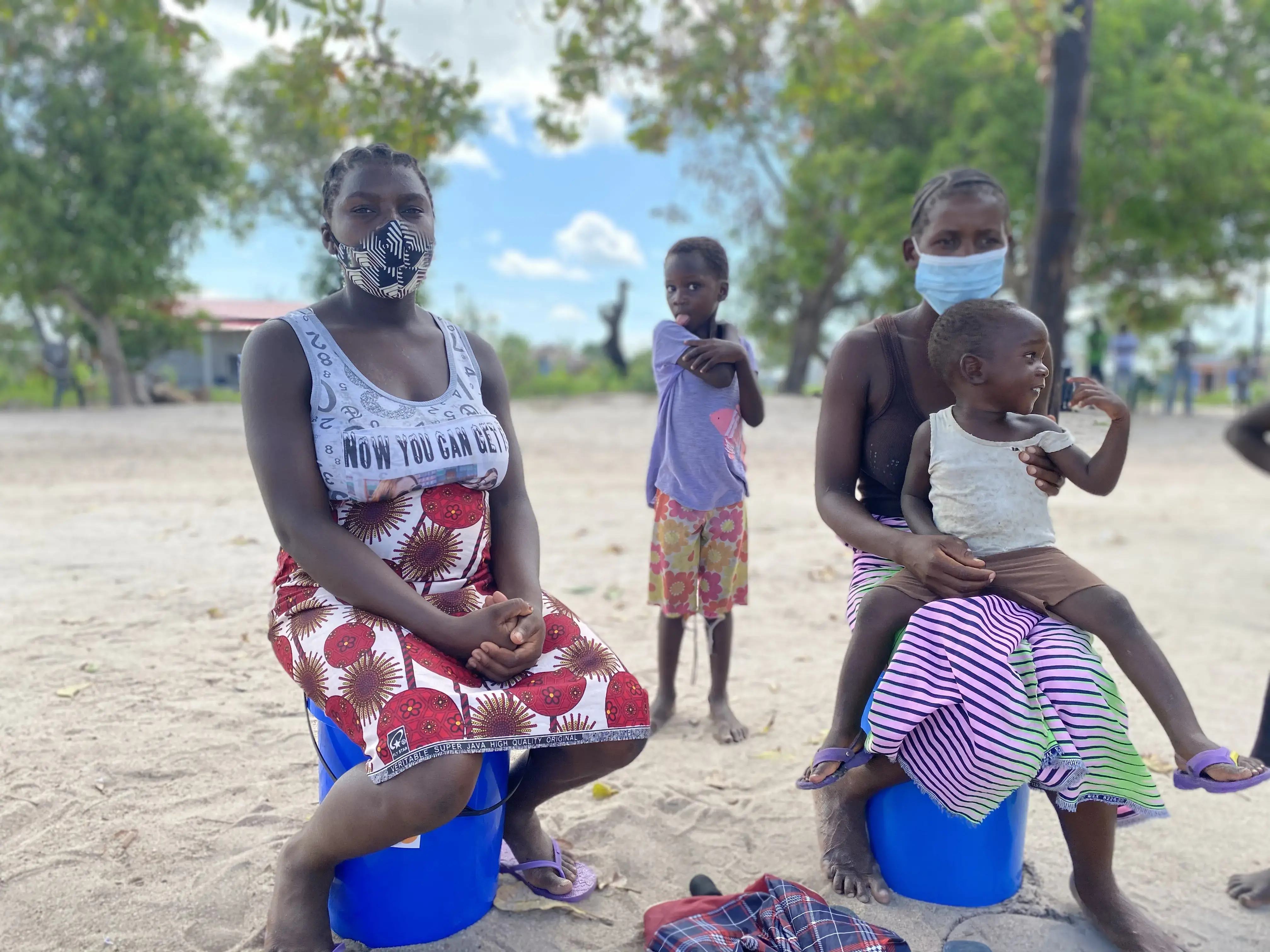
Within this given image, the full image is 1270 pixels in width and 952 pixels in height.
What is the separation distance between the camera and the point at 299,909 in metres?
2.10

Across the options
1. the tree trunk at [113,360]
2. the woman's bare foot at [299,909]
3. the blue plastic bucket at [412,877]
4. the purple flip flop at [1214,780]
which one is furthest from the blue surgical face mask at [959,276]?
the tree trunk at [113,360]

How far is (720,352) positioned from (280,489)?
1.82 meters

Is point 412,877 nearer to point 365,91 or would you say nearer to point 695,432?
point 695,432

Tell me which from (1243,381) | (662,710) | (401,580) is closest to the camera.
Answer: (401,580)

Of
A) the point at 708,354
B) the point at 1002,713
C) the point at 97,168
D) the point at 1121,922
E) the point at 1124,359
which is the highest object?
the point at 97,168

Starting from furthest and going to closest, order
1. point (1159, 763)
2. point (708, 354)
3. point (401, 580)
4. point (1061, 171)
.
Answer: point (1061, 171) → point (708, 354) → point (1159, 763) → point (401, 580)

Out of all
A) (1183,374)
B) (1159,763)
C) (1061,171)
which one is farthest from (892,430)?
(1183,374)

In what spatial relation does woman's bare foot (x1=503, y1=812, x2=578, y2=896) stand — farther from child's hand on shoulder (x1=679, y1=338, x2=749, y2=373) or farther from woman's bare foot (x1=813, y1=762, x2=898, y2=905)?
child's hand on shoulder (x1=679, y1=338, x2=749, y2=373)

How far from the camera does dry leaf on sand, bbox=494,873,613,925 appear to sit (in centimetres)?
242

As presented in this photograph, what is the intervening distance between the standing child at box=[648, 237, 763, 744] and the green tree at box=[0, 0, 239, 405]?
17.5m

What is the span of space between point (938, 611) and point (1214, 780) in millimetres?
713

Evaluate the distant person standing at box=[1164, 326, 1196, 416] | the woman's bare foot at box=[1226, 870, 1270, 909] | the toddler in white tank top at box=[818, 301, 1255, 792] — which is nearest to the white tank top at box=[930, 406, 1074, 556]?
the toddler in white tank top at box=[818, 301, 1255, 792]

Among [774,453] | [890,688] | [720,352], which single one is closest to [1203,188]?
[774,453]

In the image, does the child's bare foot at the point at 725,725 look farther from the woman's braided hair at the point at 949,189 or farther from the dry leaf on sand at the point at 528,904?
the woman's braided hair at the point at 949,189
